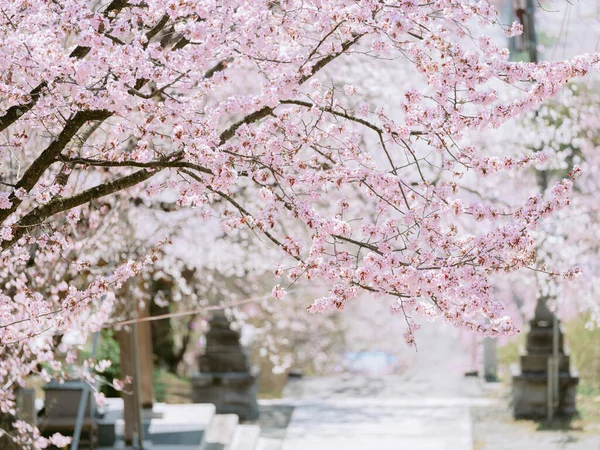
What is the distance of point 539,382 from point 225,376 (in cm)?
491

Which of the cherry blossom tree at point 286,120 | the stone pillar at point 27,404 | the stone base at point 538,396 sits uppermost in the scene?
the cherry blossom tree at point 286,120

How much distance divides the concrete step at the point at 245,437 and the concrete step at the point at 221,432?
0.26 ft

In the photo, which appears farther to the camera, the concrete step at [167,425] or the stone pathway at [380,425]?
the stone pathway at [380,425]

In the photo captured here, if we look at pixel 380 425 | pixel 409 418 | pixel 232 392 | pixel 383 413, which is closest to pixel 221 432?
pixel 232 392

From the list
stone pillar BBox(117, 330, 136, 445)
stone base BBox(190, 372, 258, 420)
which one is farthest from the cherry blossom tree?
stone base BBox(190, 372, 258, 420)

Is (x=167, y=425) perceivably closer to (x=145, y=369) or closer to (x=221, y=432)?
(x=221, y=432)

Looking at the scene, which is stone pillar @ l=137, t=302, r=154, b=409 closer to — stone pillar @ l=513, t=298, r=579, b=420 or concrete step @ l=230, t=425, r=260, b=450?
concrete step @ l=230, t=425, r=260, b=450

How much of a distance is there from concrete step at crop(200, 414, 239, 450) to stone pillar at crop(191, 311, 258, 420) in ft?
2.85

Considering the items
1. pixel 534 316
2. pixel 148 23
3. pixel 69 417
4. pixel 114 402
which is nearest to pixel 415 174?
pixel 534 316

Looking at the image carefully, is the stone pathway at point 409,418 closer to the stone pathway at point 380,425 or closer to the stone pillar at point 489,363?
the stone pathway at point 380,425

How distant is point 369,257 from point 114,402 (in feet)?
31.0

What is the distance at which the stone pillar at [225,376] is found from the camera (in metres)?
16.7

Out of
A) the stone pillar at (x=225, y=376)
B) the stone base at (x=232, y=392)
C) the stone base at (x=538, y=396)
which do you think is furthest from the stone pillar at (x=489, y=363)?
the stone base at (x=232, y=392)

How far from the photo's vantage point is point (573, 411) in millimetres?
16188
